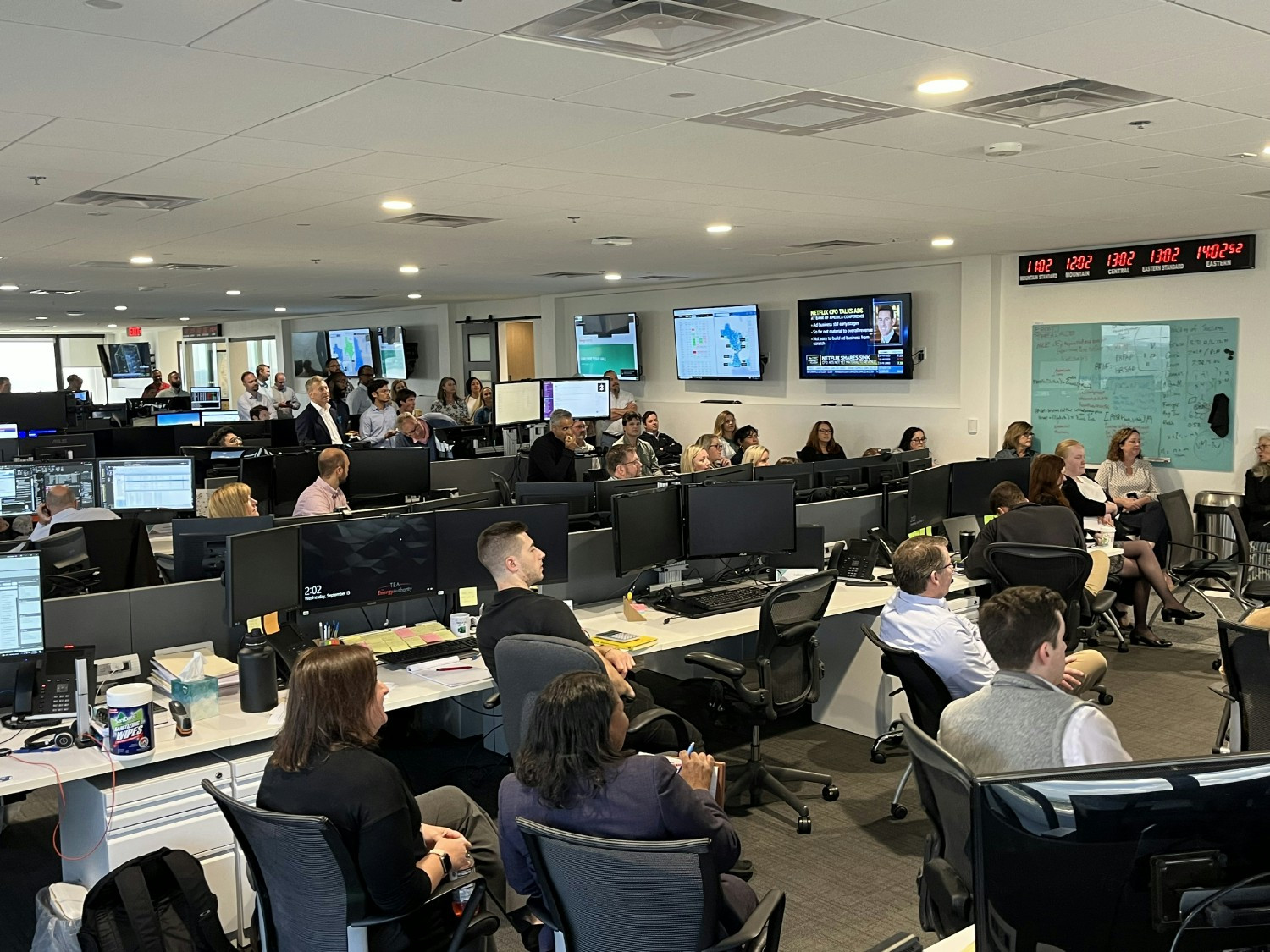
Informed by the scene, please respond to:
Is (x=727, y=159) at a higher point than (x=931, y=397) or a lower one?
higher

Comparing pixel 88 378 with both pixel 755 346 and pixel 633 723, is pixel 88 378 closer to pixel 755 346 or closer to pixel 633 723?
pixel 755 346

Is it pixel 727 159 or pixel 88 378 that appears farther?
pixel 88 378

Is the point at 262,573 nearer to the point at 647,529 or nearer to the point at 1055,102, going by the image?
the point at 647,529

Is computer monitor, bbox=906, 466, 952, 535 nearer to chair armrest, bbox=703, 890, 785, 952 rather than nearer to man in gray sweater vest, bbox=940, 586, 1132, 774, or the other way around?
man in gray sweater vest, bbox=940, 586, 1132, 774

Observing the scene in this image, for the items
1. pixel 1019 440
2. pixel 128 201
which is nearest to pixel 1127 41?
pixel 128 201

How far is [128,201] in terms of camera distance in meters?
5.78

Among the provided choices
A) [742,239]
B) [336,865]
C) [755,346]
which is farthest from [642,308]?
[336,865]

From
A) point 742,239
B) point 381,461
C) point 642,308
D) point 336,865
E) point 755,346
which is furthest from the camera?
point 642,308

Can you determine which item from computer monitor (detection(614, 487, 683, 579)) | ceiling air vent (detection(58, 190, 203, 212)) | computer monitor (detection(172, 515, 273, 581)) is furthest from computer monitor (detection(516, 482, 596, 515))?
ceiling air vent (detection(58, 190, 203, 212))

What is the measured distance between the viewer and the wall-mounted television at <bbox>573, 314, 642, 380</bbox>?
1413 centimetres

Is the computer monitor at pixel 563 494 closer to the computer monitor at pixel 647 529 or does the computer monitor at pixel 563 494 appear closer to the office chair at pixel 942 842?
the computer monitor at pixel 647 529

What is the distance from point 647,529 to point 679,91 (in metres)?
2.13

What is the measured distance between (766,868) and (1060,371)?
6.78 m

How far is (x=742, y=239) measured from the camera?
8.38 meters
